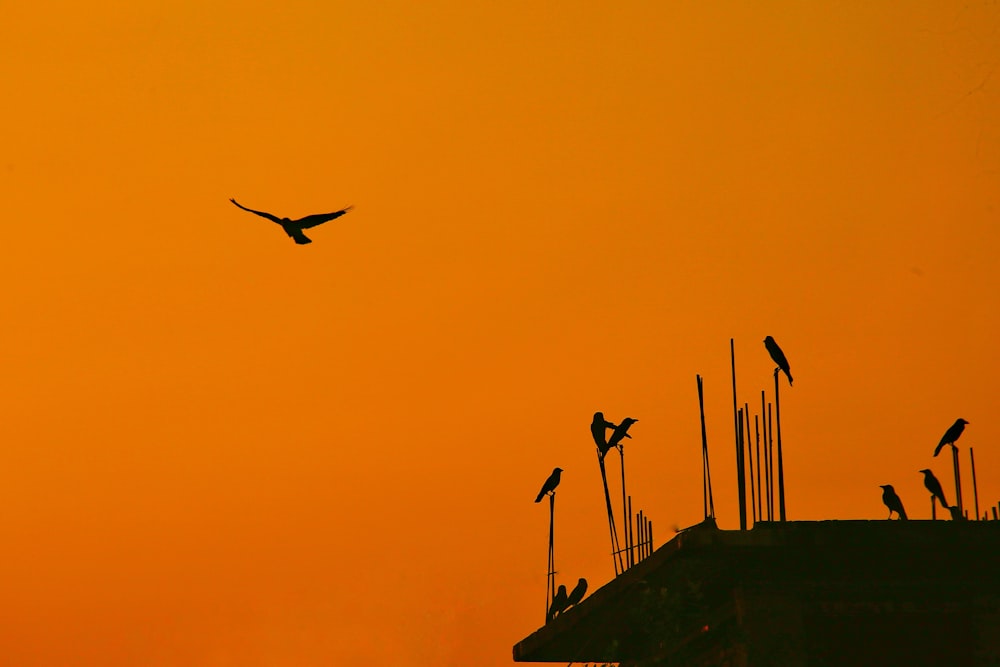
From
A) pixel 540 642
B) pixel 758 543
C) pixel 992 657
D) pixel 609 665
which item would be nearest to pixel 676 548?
pixel 758 543

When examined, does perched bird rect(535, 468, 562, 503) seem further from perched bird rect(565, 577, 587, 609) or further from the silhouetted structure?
the silhouetted structure

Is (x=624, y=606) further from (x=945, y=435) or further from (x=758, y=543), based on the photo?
(x=945, y=435)

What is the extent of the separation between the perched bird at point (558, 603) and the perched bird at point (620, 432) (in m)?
3.93

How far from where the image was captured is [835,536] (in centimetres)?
1666

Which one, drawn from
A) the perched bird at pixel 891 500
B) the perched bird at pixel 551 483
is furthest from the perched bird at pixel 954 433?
the perched bird at pixel 551 483

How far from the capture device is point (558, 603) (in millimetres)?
29516

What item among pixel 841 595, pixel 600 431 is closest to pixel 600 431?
pixel 600 431

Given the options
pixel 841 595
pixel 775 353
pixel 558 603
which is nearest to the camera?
pixel 841 595

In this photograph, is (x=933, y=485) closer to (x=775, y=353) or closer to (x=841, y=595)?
(x=775, y=353)

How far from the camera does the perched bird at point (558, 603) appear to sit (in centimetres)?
2914

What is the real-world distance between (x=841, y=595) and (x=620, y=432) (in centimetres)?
909

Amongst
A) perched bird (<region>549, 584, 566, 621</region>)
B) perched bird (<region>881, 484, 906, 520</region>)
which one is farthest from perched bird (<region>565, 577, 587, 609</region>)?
perched bird (<region>881, 484, 906, 520</region>)

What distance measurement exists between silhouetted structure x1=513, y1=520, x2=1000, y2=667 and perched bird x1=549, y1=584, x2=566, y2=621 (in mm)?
11375

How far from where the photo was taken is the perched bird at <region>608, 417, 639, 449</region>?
26219mm
